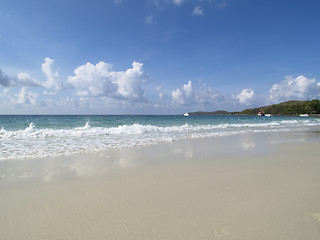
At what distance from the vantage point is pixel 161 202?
3.23 metres

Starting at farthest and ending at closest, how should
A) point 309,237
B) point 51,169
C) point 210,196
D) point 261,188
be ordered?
point 51,169, point 261,188, point 210,196, point 309,237

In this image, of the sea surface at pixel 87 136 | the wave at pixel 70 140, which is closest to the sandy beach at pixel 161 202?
the wave at pixel 70 140

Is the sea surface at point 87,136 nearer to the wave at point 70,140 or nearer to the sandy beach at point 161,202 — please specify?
the wave at point 70,140

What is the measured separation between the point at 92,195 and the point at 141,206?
1147 mm

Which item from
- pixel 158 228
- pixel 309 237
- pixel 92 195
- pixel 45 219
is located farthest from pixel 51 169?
pixel 309 237

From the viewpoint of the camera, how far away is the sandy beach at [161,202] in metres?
2.42

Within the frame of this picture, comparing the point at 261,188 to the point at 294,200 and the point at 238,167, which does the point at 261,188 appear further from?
the point at 238,167

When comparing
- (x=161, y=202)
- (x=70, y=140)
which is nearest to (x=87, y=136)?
(x=70, y=140)

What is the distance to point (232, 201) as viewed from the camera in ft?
10.6

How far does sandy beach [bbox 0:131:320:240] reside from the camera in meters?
2.42

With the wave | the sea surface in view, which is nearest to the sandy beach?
the wave

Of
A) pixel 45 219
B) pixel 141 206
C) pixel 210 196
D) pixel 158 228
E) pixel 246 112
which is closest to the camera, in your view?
pixel 158 228

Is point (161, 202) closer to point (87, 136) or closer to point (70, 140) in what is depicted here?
point (70, 140)

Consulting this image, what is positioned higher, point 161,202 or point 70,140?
point 70,140
